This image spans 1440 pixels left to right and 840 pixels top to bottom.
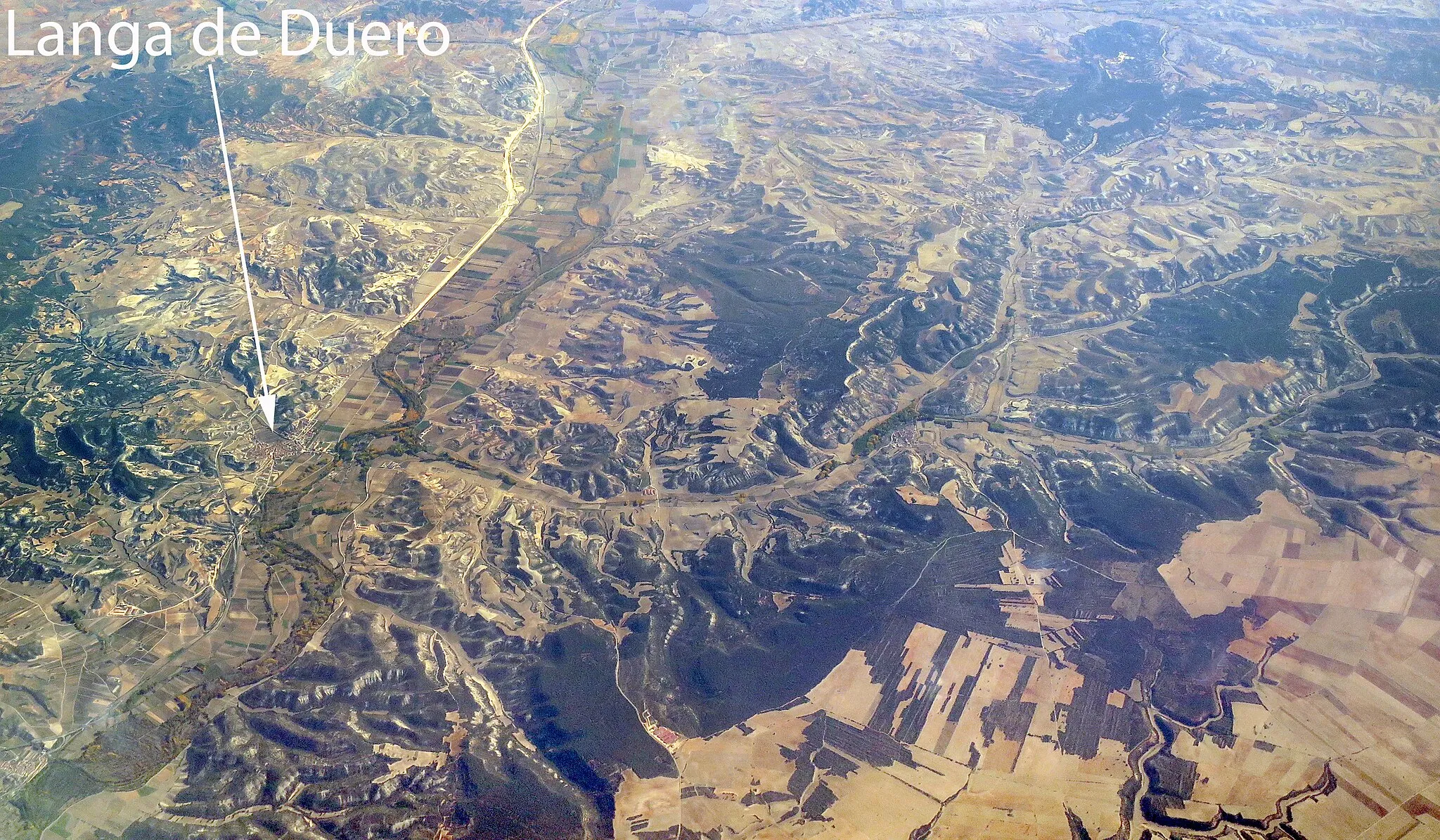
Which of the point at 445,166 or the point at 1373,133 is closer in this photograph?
the point at 445,166

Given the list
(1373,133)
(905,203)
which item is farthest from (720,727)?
(1373,133)

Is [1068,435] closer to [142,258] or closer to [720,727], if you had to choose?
[720,727]

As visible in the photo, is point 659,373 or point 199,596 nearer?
point 199,596

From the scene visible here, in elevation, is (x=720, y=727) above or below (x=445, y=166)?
below

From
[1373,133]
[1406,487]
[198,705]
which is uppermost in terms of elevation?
[1373,133]

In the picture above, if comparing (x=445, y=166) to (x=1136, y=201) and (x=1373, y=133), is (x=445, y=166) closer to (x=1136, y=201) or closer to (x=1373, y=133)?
(x=1136, y=201)

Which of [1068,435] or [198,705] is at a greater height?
[1068,435]

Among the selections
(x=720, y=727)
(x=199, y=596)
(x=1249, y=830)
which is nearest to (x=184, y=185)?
(x=199, y=596)

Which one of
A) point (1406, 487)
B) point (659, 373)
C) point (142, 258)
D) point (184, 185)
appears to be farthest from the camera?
point (184, 185)

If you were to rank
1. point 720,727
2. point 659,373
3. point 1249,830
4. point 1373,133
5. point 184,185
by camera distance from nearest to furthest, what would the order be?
point 1249,830 → point 720,727 → point 659,373 → point 184,185 → point 1373,133
